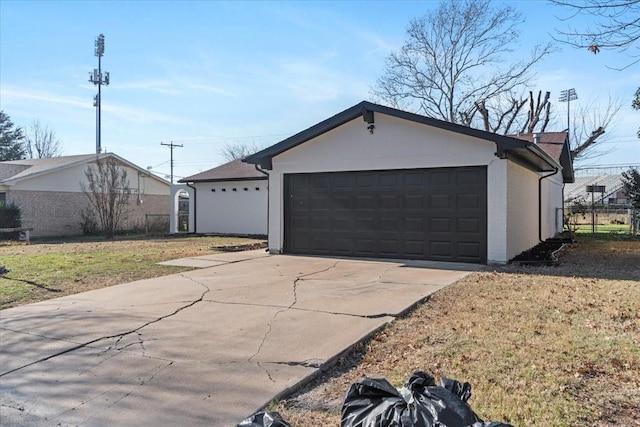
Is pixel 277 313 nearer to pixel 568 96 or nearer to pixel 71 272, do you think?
pixel 71 272

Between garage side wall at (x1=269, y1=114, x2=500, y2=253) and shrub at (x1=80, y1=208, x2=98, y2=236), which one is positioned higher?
garage side wall at (x1=269, y1=114, x2=500, y2=253)

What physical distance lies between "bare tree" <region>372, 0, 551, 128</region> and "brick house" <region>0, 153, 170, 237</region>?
1757cm

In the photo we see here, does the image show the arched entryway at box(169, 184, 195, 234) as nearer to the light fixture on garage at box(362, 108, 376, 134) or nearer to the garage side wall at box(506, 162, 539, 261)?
the light fixture on garage at box(362, 108, 376, 134)

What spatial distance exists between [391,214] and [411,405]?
9.47 metres

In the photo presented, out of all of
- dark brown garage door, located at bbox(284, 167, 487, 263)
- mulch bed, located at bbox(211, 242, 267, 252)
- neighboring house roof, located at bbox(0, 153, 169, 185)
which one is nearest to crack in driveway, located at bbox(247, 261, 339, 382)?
dark brown garage door, located at bbox(284, 167, 487, 263)

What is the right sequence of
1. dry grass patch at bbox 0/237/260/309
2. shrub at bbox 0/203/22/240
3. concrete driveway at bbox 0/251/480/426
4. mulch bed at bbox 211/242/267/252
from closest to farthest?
1. concrete driveway at bbox 0/251/480/426
2. dry grass patch at bbox 0/237/260/309
3. mulch bed at bbox 211/242/267/252
4. shrub at bbox 0/203/22/240

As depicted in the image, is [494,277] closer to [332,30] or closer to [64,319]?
[64,319]

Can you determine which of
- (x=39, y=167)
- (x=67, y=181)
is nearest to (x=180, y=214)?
(x=67, y=181)

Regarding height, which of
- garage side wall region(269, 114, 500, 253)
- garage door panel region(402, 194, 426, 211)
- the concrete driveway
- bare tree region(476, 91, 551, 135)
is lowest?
the concrete driveway

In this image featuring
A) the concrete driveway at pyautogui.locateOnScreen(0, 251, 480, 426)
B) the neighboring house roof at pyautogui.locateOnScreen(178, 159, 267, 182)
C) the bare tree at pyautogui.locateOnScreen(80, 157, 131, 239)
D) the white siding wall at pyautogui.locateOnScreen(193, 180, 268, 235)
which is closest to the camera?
the concrete driveway at pyautogui.locateOnScreen(0, 251, 480, 426)

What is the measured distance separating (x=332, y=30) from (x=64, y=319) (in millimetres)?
12166

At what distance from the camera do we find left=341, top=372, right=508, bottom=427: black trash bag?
2.14 meters

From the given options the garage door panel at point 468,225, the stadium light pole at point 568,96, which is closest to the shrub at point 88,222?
the garage door panel at point 468,225

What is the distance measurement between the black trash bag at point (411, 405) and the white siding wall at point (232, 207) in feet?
58.3
